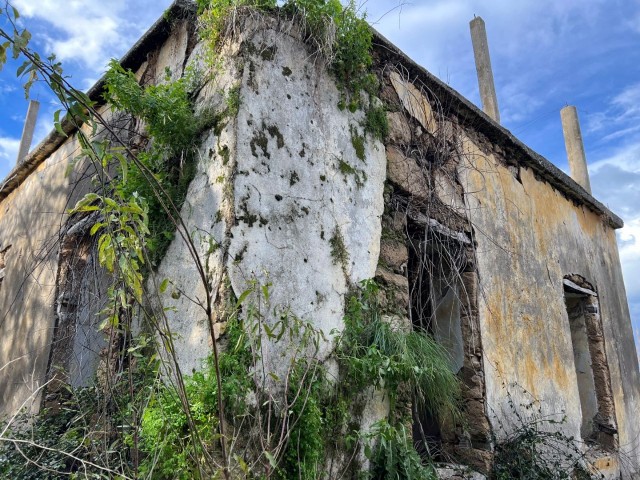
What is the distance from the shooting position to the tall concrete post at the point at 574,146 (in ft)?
28.6

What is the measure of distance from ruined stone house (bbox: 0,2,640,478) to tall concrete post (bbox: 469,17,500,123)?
1.77m

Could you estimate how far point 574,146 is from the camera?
352 inches

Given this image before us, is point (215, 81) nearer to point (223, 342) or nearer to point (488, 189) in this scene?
point (223, 342)

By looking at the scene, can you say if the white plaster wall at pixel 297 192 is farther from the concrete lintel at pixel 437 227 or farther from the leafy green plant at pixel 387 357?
the concrete lintel at pixel 437 227

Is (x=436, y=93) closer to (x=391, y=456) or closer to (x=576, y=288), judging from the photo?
(x=576, y=288)

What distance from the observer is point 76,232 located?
14.8ft

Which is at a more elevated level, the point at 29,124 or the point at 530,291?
the point at 29,124

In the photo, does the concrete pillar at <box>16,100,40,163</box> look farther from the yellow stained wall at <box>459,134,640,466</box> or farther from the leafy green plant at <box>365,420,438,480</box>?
the leafy green plant at <box>365,420,438,480</box>

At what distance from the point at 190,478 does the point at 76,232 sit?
2.70m

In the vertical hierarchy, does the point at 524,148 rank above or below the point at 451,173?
above

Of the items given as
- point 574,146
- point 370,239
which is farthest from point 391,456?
point 574,146

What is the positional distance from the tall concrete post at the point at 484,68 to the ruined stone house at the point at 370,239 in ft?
5.81

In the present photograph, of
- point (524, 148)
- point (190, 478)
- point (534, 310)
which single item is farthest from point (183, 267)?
point (524, 148)

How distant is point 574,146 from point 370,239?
21.7 feet
